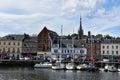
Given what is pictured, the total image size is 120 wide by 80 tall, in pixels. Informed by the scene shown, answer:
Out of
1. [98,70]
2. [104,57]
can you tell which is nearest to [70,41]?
[104,57]

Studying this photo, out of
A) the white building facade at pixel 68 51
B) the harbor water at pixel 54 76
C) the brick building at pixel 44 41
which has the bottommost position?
the harbor water at pixel 54 76

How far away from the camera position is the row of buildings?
12785cm

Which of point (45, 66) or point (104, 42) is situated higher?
point (104, 42)

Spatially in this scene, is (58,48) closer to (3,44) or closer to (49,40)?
(49,40)

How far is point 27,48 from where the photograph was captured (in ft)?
456

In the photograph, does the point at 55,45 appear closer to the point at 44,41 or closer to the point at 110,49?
the point at 44,41

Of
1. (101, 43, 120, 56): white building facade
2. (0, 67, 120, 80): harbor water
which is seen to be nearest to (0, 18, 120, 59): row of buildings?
(101, 43, 120, 56): white building facade

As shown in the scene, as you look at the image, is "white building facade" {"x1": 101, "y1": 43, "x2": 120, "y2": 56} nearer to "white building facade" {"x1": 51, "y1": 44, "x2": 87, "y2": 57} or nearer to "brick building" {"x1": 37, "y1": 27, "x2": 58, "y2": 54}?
"white building facade" {"x1": 51, "y1": 44, "x2": 87, "y2": 57}

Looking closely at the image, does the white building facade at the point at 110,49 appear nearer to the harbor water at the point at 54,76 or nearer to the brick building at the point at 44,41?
the brick building at the point at 44,41

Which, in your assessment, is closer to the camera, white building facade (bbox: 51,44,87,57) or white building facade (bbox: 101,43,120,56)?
white building facade (bbox: 101,43,120,56)

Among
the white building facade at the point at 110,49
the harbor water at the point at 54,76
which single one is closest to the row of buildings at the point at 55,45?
the white building facade at the point at 110,49

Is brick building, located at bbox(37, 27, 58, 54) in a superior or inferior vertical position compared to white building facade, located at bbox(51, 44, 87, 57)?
superior

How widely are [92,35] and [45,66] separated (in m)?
36.3

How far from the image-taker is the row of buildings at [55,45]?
419 ft
